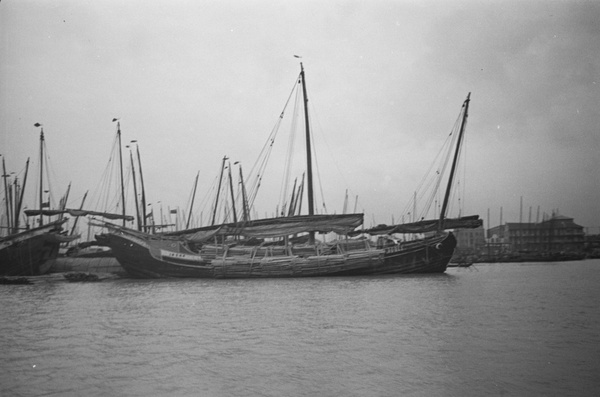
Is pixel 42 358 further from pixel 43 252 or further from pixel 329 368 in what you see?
pixel 43 252

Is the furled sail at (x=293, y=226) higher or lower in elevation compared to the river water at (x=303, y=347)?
higher

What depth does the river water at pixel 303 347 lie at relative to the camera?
8.19 meters

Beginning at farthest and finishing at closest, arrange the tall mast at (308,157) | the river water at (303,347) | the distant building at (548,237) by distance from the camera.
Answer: the distant building at (548,237), the tall mast at (308,157), the river water at (303,347)

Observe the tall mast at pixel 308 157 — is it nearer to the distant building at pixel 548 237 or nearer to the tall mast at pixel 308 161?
the tall mast at pixel 308 161

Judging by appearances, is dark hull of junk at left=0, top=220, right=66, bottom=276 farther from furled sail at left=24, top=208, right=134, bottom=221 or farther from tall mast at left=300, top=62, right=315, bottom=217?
tall mast at left=300, top=62, right=315, bottom=217

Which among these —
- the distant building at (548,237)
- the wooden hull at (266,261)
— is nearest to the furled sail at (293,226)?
the wooden hull at (266,261)

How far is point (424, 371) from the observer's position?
29.5 ft

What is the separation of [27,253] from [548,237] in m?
103

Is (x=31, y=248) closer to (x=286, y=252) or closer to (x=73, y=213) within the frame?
(x=73, y=213)

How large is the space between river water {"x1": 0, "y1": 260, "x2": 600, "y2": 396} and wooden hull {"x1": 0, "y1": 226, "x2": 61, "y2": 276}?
15.1 m

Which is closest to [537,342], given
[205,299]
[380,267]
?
[205,299]

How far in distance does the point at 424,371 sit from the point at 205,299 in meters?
13.7

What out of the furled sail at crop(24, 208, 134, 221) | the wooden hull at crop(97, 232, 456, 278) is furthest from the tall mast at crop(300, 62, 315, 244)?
the furled sail at crop(24, 208, 134, 221)

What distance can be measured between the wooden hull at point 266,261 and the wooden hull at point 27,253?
452cm
